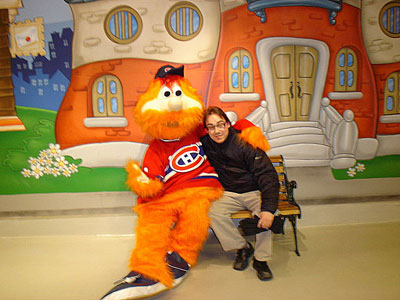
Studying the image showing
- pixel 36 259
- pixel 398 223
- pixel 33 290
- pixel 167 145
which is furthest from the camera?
pixel 398 223

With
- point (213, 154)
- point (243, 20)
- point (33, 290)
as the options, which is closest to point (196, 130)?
point (213, 154)

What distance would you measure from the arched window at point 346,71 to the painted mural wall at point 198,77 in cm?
1

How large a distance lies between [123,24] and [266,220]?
2.23m

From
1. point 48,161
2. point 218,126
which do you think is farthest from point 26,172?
point 218,126

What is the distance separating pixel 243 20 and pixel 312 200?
6.44ft

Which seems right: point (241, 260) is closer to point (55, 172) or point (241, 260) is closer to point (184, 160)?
point (184, 160)

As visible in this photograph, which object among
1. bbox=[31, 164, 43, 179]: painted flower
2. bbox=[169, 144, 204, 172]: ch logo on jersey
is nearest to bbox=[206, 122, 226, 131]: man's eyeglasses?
bbox=[169, 144, 204, 172]: ch logo on jersey

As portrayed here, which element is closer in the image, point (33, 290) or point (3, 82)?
point (33, 290)

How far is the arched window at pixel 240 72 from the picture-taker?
9.18ft

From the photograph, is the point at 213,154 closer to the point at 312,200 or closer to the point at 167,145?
the point at 167,145

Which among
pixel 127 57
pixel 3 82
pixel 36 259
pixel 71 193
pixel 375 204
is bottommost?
pixel 36 259

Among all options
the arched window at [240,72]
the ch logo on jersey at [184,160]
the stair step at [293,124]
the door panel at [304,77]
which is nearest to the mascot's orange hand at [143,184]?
the ch logo on jersey at [184,160]

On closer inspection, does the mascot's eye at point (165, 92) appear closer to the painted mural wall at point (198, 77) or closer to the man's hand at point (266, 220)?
the painted mural wall at point (198, 77)

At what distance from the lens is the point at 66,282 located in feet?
6.91
